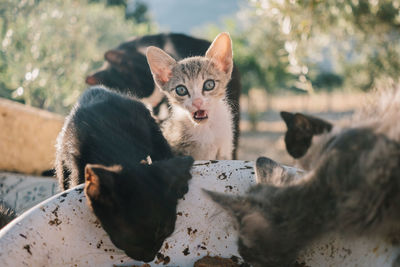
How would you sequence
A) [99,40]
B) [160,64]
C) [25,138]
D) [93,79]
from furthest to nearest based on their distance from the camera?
[99,40]
[25,138]
[93,79]
[160,64]

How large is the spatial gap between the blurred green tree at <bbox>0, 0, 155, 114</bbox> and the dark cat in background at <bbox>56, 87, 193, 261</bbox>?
62.1 inches

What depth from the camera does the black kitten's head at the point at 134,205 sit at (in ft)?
4.85

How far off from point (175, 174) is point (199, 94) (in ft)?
3.05

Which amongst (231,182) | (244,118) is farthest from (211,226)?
(244,118)

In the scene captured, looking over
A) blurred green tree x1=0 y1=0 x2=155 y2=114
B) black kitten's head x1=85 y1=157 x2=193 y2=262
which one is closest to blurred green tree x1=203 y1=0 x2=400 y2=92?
black kitten's head x1=85 y1=157 x2=193 y2=262

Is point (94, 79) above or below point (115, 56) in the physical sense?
below

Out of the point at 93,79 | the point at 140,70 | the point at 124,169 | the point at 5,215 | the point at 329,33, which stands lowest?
the point at 5,215

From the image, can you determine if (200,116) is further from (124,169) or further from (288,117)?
(124,169)

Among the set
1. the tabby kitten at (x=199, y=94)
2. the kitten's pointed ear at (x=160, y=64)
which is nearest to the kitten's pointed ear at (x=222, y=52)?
the tabby kitten at (x=199, y=94)

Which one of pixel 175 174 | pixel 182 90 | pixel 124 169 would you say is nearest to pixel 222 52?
pixel 182 90

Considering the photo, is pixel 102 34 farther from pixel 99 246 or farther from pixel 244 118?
pixel 244 118

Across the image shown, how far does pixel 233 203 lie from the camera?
1.26m

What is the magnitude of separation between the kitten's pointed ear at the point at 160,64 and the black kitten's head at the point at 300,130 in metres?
1.08

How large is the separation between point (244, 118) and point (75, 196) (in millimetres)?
18664
